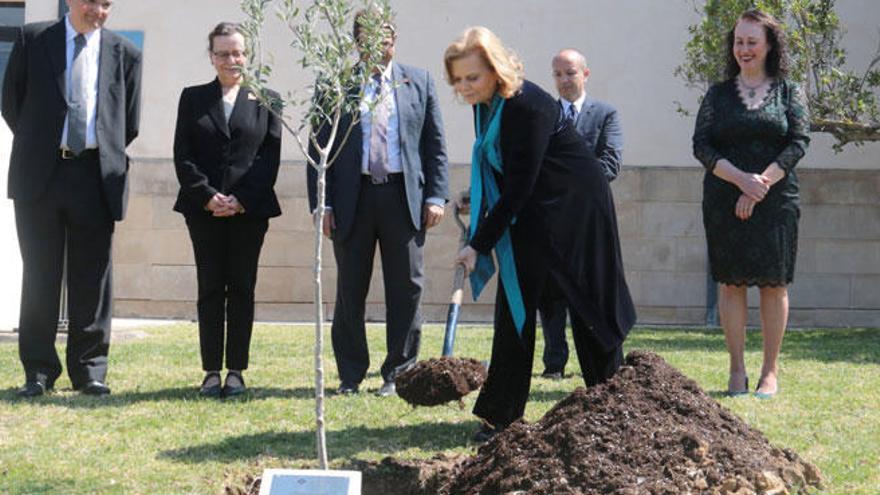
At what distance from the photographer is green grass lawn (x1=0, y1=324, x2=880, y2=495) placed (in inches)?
219

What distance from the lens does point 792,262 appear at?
774 centimetres

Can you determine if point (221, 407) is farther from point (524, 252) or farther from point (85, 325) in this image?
point (524, 252)

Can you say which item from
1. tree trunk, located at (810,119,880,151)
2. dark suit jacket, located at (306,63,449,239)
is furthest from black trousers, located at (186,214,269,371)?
tree trunk, located at (810,119,880,151)

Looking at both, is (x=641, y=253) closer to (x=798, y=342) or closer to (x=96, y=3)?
(x=798, y=342)

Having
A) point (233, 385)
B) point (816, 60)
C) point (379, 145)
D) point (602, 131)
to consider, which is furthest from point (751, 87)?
point (816, 60)

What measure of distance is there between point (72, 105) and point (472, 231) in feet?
9.44

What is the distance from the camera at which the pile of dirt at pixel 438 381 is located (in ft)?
21.6

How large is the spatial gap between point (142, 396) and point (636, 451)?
3.52 metres

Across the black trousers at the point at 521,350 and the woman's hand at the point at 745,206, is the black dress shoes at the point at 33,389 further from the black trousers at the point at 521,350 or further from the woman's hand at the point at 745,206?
the woman's hand at the point at 745,206

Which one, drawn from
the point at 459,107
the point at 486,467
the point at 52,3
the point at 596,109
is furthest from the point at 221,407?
the point at 52,3

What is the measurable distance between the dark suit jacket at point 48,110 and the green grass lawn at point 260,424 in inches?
47.9

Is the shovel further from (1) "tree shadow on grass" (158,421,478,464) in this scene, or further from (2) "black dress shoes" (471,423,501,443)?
(2) "black dress shoes" (471,423,501,443)

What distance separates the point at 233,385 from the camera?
25.1 feet

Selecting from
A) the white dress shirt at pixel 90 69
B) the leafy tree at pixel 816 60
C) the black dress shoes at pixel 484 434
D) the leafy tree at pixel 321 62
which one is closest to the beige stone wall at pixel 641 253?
the leafy tree at pixel 816 60
